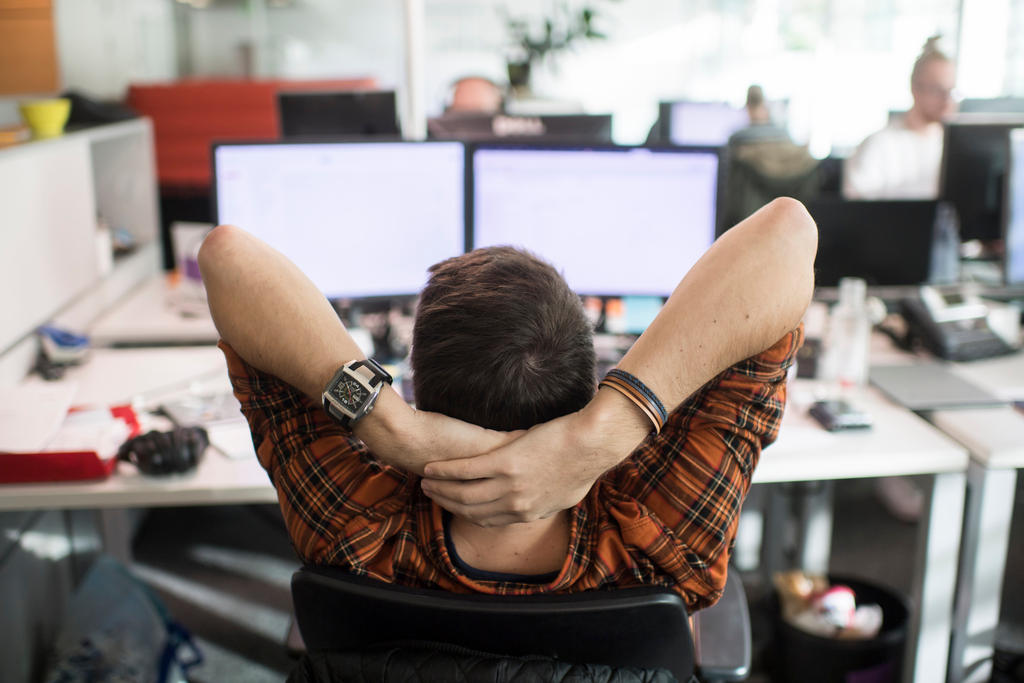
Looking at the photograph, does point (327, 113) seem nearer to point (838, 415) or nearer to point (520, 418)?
point (838, 415)

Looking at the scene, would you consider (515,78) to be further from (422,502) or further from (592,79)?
(592,79)

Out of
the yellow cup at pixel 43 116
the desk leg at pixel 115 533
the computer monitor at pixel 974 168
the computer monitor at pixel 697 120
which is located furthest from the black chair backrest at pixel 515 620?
the computer monitor at pixel 697 120

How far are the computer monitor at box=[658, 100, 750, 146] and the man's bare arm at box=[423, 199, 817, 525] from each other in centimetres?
351

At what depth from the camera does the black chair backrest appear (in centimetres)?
76

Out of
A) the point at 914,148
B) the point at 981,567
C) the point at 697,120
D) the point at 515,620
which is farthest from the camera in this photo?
the point at 697,120

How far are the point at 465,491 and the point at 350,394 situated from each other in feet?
0.50

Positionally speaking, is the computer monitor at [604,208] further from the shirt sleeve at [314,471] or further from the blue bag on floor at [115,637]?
the blue bag on floor at [115,637]

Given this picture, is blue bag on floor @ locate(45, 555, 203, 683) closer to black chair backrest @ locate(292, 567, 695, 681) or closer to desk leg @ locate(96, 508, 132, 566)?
desk leg @ locate(96, 508, 132, 566)

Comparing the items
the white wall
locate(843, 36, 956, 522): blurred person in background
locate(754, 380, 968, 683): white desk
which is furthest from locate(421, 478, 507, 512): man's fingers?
the white wall

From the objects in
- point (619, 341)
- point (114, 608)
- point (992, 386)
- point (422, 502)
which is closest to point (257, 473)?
point (422, 502)

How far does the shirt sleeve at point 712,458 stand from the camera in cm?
90

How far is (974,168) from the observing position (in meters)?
2.41

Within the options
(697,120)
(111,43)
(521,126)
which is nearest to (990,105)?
(697,120)

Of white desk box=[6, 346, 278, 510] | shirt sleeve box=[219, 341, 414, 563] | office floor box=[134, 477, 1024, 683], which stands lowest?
office floor box=[134, 477, 1024, 683]
